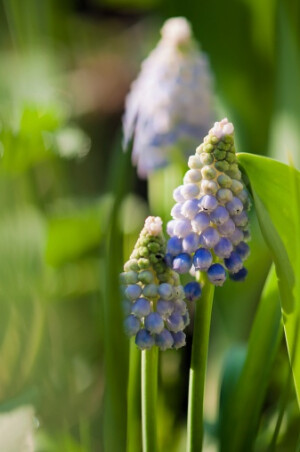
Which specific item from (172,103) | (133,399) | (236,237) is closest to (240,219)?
(236,237)

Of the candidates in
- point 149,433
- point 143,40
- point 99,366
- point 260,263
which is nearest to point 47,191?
point 260,263

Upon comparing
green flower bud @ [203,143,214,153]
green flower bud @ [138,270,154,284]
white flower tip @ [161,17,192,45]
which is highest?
white flower tip @ [161,17,192,45]

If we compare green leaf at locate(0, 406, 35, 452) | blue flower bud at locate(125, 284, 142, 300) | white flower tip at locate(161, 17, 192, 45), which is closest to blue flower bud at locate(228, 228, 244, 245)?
blue flower bud at locate(125, 284, 142, 300)

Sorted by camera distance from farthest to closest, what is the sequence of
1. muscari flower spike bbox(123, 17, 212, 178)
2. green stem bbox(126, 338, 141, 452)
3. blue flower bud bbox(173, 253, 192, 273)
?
muscari flower spike bbox(123, 17, 212, 178) < green stem bbox(126, 338, 141, 452) < blue flower bud bbox(173, 253, 192, 273)

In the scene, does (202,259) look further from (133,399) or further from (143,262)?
(133,399)

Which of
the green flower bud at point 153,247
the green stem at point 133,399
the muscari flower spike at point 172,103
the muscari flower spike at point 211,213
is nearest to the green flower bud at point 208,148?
the muscari flower spike at point 211,213

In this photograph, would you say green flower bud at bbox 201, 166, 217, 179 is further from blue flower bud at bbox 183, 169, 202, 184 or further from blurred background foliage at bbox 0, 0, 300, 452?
blurred background foliage at bbox 0, 0, 300, 452

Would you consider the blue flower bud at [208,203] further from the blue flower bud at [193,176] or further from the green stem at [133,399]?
the green stem at [133,399]
